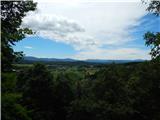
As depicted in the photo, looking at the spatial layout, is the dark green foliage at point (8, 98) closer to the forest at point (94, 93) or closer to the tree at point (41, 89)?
the forest at point (94, 93)

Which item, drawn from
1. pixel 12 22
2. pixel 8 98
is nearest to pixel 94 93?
pixel 12 22

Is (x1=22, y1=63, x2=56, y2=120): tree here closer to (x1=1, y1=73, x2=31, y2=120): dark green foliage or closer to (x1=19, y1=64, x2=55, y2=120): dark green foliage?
(x1=19, y1=64, x2=55, y2=120): dark green foliage

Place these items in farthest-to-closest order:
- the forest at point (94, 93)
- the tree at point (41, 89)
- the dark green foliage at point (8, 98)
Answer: the tree at point (41, 89) < the forest at point (94, 93) < the dark green foliage at point (8, 98)

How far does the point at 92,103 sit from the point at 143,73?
24.6 feet

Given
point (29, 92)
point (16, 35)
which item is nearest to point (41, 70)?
point (29, 92)

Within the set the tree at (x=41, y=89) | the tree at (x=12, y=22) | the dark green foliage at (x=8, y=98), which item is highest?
the tree at (x=12, y=22)

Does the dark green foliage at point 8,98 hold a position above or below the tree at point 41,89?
above

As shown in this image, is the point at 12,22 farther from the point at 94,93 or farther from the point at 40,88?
the point at 40,88

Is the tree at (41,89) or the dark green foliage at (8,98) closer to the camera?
the dark green foliage at (8,98)

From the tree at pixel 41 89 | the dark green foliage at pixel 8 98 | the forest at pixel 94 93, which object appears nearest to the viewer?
the dark green foliage at pixel 8 98

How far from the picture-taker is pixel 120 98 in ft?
172

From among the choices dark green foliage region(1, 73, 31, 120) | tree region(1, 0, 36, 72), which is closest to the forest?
tree region(1, 0, 36, 72)

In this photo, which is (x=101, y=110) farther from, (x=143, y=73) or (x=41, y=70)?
(x=41, y=70)

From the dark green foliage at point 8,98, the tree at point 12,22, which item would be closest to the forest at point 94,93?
the tree at point 12,22
